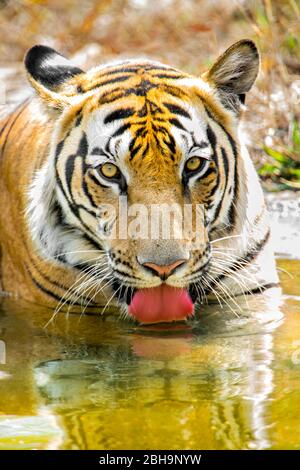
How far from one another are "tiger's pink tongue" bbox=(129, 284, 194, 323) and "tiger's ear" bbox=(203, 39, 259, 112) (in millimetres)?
921

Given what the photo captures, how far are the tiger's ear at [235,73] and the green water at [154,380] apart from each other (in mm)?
957

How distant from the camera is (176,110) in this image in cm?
439

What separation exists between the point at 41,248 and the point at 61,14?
195 inches

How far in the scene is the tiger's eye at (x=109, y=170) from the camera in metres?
4.25

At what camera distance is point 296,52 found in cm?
771

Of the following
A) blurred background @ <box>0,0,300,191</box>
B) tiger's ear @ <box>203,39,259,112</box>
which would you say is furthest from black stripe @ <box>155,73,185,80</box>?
blurred background @ <box>0,0,300,191</box>

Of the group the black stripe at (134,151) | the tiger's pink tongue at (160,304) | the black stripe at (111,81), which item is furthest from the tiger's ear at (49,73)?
the tiger's pink tongue at (160,304)

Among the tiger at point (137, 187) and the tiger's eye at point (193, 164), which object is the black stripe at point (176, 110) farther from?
the tiger's eye at point (193, 164)

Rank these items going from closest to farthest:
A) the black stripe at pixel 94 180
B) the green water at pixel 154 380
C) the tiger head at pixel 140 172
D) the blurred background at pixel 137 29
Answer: the green water at pixel 154 380, the tiger head at pixel 140 172, the black stripe at pixel 94 180, the blurred background at pixel 137 29

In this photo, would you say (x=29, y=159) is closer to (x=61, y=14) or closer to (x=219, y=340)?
(x=219, y=340)

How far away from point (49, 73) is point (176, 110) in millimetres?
738

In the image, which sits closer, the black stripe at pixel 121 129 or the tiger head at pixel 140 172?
the tiger head at pixel 140 172

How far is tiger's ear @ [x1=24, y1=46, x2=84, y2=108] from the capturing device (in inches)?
179

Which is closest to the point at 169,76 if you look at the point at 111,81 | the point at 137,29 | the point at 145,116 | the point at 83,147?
the point at 111,81
